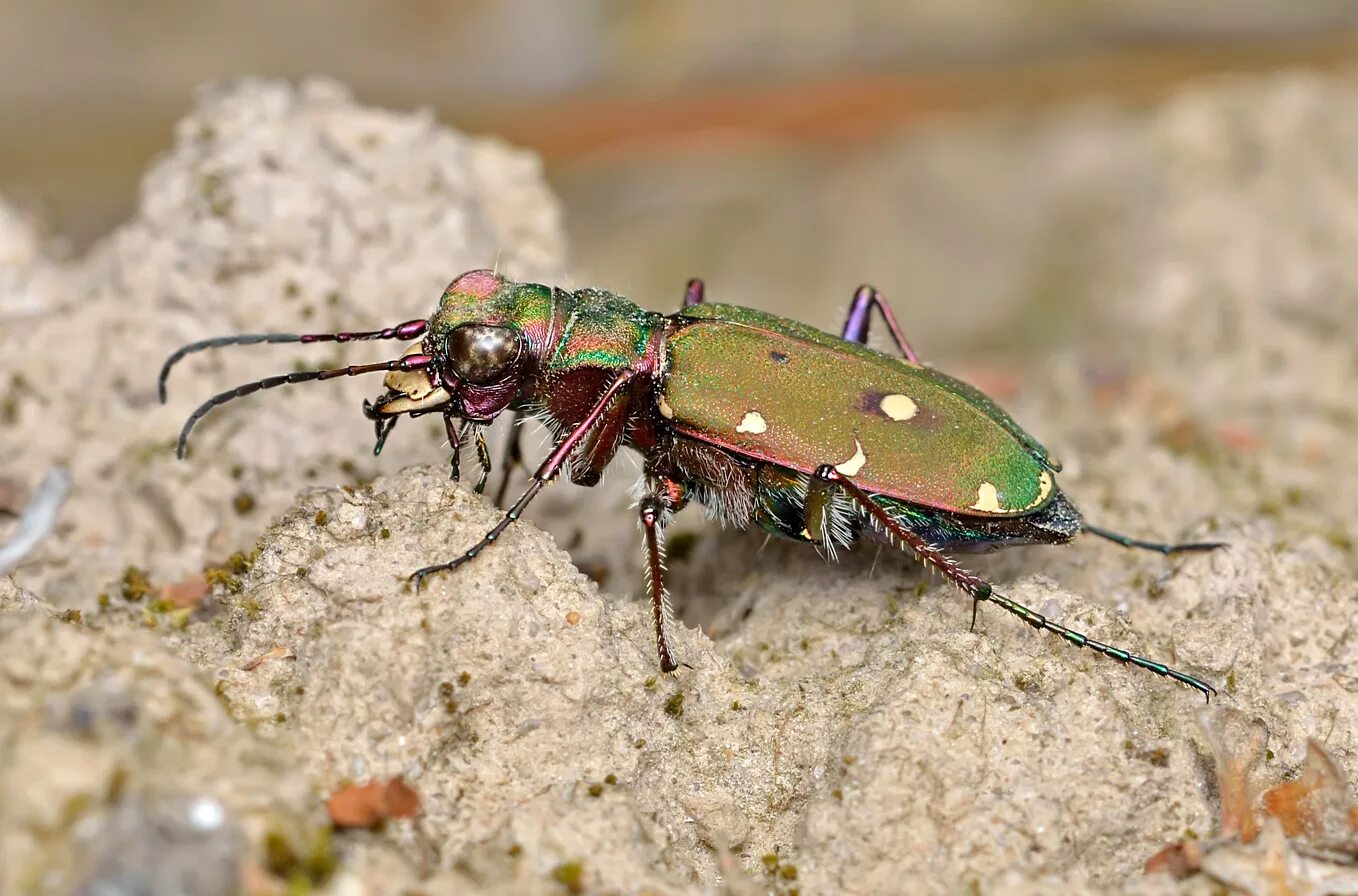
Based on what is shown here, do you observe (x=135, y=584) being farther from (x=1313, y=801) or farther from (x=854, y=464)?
(x=1313, y=801)

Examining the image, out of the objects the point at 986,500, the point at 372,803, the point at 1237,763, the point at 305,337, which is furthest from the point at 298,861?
the point at 1237,763

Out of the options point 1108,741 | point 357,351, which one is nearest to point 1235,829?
point 1108,741

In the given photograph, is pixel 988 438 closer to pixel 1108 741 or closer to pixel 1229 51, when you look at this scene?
pixel 1108 741

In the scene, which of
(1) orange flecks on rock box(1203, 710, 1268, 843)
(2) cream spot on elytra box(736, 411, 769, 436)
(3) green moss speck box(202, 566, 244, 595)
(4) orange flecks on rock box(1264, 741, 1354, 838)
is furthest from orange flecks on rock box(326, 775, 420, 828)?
(4) orange flecks on rock box(1264, 741, 1354, 838)

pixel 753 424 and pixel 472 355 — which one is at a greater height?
pixel 472 355

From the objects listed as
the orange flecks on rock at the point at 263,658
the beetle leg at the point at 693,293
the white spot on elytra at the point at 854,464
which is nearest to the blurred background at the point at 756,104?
the beetle leg at the point at 693,293
